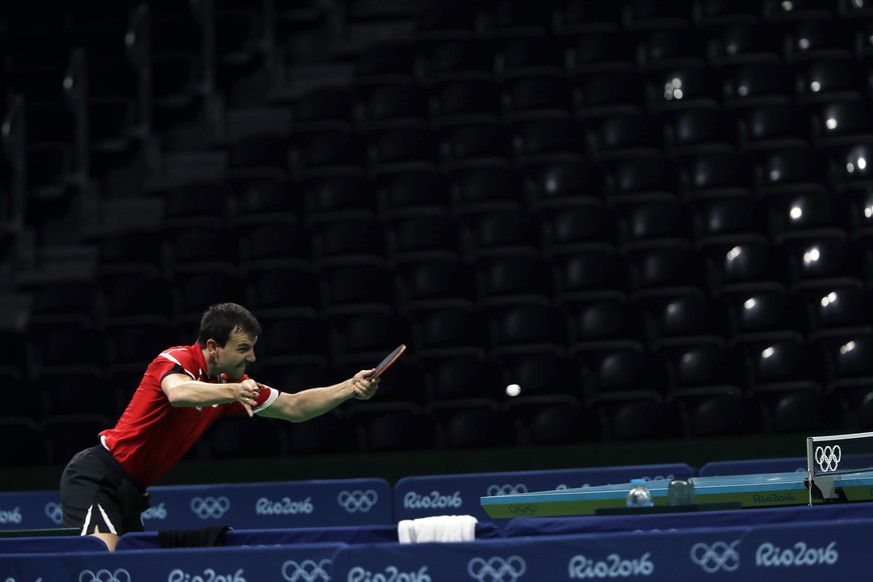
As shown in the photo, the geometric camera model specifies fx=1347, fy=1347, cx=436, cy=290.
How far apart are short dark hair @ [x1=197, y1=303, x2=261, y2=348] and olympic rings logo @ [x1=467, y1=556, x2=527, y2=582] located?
73.1 inches

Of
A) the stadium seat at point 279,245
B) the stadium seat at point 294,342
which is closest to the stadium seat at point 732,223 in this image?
the stadium seat at point 294,342

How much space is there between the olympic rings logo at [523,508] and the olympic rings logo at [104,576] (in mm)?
1976

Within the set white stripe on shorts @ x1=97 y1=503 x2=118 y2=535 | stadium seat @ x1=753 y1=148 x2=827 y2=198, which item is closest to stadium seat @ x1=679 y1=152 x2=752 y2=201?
stadium seat @ x1=753 y1=148 x2=827 y2=198

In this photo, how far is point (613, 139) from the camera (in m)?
12.0

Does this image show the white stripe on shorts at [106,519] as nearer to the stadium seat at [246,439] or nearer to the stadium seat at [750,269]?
the stadium seat at [246,439]

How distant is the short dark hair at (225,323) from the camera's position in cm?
634

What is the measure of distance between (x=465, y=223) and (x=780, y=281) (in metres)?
2.68

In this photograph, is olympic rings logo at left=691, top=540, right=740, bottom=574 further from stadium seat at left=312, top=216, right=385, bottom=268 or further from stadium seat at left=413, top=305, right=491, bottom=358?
stadium seat at left=312, top=216, right=385, bottom=268

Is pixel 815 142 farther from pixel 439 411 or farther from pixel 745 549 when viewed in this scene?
pixel 745 549

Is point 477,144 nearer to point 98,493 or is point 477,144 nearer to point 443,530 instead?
point 98,493

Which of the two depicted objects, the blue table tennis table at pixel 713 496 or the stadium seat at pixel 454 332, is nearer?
the blue table tennis table at pixel 713 496

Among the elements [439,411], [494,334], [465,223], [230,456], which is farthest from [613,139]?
[230,456]

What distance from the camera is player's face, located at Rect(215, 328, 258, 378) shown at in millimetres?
6383

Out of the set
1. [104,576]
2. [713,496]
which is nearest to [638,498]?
[713,496]
